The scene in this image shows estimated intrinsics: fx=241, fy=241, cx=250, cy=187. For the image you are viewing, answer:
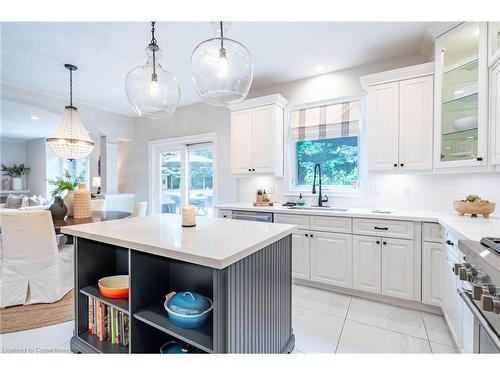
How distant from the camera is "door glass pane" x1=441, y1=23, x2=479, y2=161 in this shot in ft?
7.03

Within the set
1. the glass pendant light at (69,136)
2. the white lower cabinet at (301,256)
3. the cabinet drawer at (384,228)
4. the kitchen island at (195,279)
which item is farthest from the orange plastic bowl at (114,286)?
the glass pendant light at (69,136)

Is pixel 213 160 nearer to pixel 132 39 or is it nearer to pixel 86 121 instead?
pixel 132 39

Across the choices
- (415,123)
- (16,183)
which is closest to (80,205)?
(415,123)

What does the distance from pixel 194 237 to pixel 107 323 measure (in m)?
0.91

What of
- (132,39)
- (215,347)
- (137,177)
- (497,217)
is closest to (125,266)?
(215,347)

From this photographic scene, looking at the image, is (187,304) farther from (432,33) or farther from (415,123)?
(432,33)

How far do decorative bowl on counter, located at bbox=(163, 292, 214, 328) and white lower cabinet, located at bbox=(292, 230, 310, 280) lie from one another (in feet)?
5.83

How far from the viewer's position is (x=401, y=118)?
8.61ft

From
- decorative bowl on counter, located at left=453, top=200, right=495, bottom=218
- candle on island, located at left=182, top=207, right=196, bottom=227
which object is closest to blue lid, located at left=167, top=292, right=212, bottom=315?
candle on island, located at left=182, top=207, right=196, bottom=227

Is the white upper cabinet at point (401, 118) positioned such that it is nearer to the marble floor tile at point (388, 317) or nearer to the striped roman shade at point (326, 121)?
the striped roman shade at point (326, 121)

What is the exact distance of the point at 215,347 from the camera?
1.06 m

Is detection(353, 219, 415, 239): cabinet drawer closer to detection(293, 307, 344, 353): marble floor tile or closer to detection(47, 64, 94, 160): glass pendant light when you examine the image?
detection(293, 307, 344, 353): marble floor tile

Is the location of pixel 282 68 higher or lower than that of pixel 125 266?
higher

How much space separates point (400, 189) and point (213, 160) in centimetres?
297
